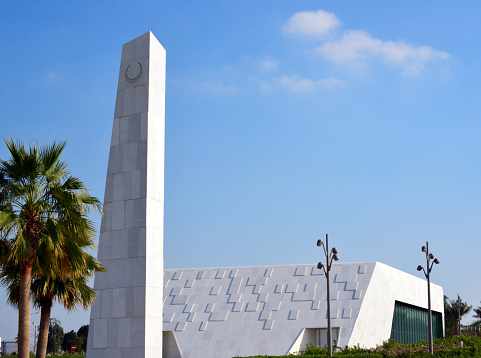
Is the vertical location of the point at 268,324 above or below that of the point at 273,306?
below

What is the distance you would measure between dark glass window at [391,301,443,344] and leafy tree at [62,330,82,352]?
6168cm

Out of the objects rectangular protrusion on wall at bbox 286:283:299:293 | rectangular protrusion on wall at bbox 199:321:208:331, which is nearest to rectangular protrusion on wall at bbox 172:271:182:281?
rectangular protrusion on wall at bbox 199:321:208:331

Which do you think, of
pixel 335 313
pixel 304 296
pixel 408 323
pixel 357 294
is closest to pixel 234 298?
pixel 304 296

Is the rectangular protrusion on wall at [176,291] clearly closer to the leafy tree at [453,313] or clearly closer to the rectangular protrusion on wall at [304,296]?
the rectangular protrusion on wall at [304,296]

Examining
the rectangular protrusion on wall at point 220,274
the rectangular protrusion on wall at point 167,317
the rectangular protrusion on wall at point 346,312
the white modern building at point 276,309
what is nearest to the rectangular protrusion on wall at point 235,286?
the white modern building at point 276,309

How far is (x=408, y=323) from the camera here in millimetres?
56156

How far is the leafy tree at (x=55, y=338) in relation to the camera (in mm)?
100137

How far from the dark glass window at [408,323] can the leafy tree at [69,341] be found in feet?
202

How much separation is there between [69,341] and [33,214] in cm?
9141

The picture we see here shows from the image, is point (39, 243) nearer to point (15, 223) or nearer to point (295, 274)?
point (15, 223)

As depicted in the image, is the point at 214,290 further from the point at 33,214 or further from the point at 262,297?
the point at 33,214

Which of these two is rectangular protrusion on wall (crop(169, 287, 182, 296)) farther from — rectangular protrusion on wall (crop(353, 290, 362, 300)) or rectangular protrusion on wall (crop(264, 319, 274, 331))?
rectangular protrusion on wall (crop(353, 290, 362, 300))

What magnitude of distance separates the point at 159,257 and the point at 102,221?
8.60ft

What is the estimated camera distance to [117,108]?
24266 mm
